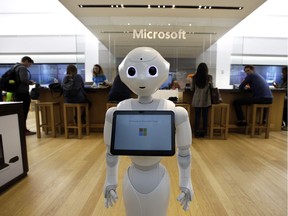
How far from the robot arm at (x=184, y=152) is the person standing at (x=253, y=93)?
3.23m

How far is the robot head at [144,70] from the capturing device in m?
0.91

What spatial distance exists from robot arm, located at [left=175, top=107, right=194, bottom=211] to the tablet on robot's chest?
0.39 ft

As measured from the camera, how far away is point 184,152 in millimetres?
1015

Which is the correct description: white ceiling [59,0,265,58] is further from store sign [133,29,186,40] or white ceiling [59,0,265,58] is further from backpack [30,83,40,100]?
backpack [30,83,40,100]

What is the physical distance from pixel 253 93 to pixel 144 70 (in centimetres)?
348

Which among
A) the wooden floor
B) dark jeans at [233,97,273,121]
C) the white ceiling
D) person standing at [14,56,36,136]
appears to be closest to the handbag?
dark jeans at [233,97,273,121]

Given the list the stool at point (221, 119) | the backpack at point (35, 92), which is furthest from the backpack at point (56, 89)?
the stool at point (221, 119)

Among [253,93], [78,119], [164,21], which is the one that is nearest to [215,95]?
[253,93]

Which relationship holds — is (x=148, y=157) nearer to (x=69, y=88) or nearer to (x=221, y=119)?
(x=69, y=88)

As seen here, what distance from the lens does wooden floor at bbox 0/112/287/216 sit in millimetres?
1616

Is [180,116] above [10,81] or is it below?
below

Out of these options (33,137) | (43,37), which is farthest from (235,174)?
(43,37)

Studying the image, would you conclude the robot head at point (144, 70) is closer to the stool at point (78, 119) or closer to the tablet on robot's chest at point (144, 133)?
the tablet on robot's chest at point (144, 133)

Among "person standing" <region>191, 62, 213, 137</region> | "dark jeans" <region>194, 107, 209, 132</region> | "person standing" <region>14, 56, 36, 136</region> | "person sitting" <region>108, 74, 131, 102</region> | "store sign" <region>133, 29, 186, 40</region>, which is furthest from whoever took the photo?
"store sign" <region>133, 29, 186, 40</region>
